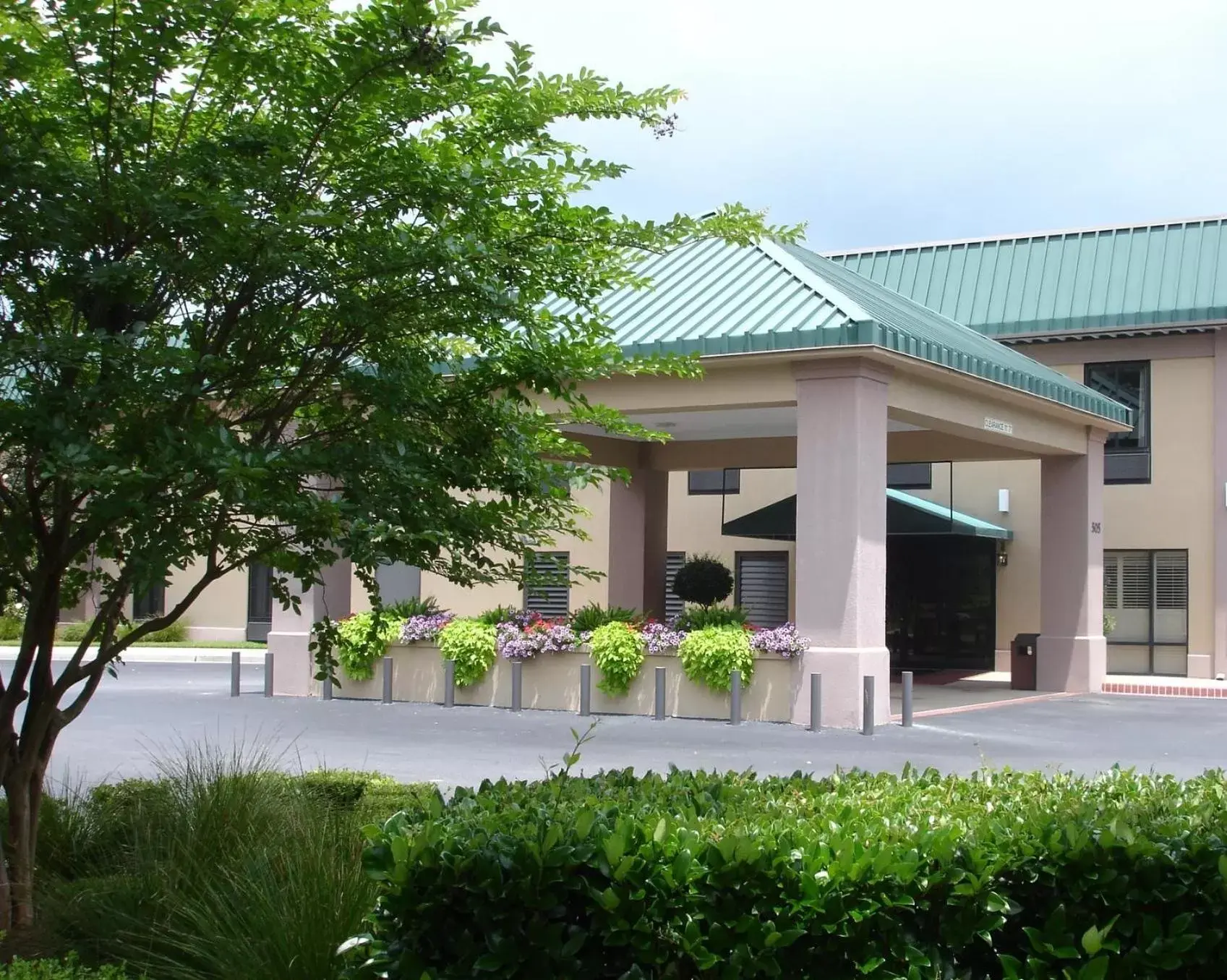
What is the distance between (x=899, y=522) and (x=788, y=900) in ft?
78.7

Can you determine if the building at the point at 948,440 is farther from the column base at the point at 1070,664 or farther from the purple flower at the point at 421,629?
the purple flower at the point at 421,629

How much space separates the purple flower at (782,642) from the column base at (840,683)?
0.11 meters

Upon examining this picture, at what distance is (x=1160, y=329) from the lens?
28.8m

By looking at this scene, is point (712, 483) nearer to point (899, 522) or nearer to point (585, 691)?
point (899, 522)

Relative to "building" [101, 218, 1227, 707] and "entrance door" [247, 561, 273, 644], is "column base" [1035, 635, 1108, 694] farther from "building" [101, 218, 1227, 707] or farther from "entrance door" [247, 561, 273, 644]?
"entrance door" [247, 561, 273, 644]

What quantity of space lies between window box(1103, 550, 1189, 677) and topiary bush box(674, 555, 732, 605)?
305 inches

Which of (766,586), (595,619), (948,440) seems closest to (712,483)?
(766,586)

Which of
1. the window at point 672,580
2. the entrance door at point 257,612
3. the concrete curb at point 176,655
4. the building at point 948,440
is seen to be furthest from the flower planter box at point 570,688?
the entrance door at point 257,612

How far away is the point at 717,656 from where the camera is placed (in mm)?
19281

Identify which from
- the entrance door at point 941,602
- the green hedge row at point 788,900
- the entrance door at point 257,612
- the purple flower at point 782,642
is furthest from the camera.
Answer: the entrance door at point 257,612

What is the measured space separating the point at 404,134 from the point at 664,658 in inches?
556

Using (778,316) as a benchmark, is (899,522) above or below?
below

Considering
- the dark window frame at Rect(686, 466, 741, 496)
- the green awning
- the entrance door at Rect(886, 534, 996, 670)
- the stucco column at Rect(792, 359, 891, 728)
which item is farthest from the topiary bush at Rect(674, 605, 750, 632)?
the dark window frame at Rect(686, 466, 741, 496)

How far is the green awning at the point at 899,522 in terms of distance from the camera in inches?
1084
